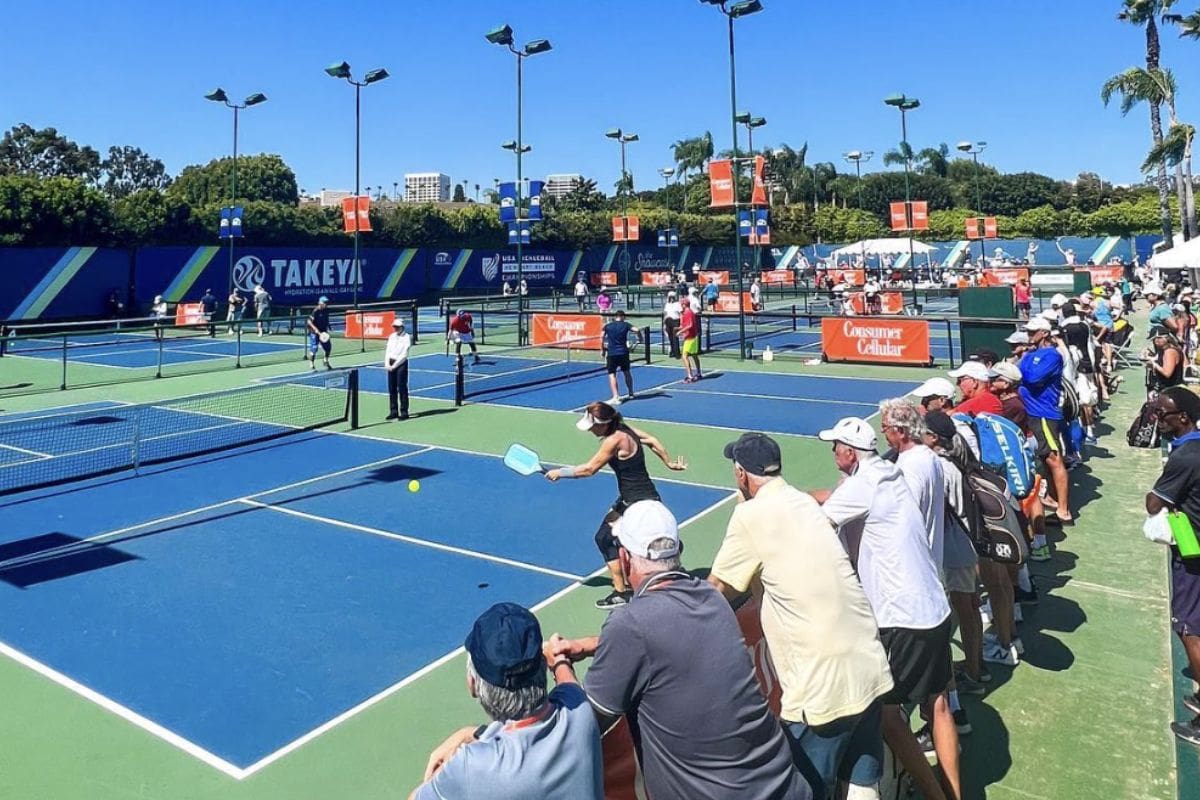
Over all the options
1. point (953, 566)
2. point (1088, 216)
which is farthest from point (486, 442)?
point (1088, 216)

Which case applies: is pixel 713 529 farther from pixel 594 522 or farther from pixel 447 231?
pixel 447 231

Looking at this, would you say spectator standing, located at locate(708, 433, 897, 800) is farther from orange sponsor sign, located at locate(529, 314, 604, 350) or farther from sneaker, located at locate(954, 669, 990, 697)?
orange sponsor sign, located at locate(529, 314, 604, 350)

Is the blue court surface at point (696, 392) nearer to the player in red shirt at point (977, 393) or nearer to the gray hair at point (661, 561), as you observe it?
the player in red shirt at point (977, 393)

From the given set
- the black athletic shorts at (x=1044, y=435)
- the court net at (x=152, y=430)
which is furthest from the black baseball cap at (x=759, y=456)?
the court net at (x=152, y=430)

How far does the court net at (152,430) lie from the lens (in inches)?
502

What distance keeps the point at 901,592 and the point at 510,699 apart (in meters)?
2.26

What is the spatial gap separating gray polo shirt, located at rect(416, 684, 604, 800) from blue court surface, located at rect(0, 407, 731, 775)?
3.15 meters

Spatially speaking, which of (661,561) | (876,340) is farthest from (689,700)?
(876,340)

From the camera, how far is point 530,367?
23953 millimetres

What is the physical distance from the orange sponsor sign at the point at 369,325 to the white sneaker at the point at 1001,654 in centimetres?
2503

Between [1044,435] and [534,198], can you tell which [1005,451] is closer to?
[1044,435]

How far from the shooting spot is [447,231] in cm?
5662

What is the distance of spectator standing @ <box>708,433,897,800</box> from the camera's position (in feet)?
11.1

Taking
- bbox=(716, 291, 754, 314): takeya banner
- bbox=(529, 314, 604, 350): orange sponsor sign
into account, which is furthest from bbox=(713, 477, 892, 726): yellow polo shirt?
bbox=(716, 291, 754, 314): takeya banner
